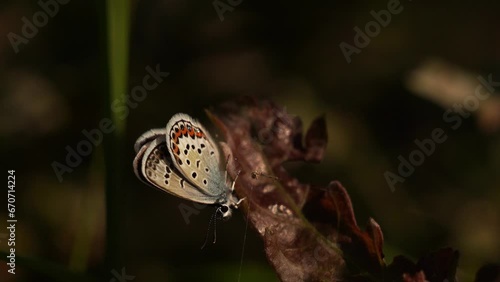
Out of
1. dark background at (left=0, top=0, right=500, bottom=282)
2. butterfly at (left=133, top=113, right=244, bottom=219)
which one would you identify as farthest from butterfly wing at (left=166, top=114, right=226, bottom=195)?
dark background at (left=0, top=0, right=500, bottom=282)

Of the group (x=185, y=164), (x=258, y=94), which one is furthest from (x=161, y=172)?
(x=258, y=94)

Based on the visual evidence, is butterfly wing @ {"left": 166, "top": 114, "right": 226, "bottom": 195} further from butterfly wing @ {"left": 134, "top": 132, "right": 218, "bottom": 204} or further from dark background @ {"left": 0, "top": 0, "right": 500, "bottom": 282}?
dark background @ {"left": 0, "top": 0, "right": 500, "bottom": 282}

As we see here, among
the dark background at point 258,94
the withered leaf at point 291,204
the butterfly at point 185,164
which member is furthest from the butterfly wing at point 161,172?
the dark background at point 258,94

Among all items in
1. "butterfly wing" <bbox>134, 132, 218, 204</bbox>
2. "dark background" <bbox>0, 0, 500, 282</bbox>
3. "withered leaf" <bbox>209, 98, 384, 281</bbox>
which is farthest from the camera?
"dark background" <bbox>0, 0, 500, 282</bbox>

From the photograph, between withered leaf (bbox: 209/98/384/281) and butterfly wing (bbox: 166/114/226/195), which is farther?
butterfly wing (bbox: 166/114/226/195)

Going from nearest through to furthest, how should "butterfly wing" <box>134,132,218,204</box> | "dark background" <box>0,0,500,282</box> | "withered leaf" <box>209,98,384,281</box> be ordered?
1. "withered leaf" <box>209,98,384,281</box>
2. "butterfly wing" <box>134,132,218,204</box>
3. "dark background" <box>0,0,500,282</box>

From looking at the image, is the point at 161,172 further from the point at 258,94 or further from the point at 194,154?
the point at 258,94
